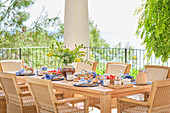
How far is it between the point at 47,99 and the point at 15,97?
2.55 ft

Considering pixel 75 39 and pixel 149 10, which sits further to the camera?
pixel 75 39

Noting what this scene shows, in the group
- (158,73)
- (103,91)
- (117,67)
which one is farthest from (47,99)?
(117,67)

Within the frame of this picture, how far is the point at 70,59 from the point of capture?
4.33 meters

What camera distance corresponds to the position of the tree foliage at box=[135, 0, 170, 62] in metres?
5.90

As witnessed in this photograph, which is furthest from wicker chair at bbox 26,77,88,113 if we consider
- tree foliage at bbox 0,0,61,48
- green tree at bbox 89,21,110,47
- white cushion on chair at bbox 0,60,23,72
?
green tree at bbox 89,21,110,47

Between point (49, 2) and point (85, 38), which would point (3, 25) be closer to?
point (49, 2)

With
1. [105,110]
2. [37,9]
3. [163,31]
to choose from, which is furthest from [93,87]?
[37,9]

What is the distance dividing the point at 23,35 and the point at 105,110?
9822 millimetres

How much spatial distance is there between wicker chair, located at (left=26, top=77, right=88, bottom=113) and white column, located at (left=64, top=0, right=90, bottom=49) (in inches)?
180

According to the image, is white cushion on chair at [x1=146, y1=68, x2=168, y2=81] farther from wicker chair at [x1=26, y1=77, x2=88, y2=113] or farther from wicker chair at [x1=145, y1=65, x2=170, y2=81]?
wicker chair at [x1=26, y1=77, x2=88, y2=113]

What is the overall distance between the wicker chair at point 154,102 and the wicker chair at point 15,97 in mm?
1193

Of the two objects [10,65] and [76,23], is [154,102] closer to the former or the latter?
[10,65]

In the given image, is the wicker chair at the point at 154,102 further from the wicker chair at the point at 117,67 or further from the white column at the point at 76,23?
the white column at the point at 76,23

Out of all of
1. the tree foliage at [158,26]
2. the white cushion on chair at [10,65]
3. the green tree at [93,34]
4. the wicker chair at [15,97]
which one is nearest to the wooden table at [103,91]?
the wicker chair at [15,97]
